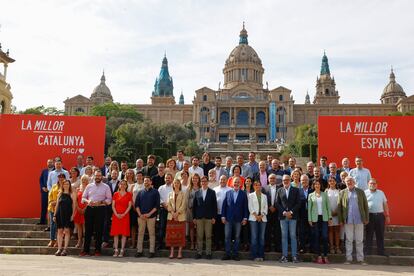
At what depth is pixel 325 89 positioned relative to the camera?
3575 inches

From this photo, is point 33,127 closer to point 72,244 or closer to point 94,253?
point 72,244

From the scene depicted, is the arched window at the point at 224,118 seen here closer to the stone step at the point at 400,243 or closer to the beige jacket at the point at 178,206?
the stone step at the point at 400,243

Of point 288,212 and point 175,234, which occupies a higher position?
point 288,212

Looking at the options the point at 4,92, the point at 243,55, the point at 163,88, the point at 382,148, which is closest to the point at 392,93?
the point at 243,55

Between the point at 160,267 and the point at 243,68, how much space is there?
85.9m

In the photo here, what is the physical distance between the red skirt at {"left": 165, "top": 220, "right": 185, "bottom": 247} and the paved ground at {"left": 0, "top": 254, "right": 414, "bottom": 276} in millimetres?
369

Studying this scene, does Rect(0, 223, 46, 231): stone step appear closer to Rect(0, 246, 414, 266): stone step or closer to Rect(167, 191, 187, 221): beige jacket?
Rect(0, 246, 414, 266): stone step

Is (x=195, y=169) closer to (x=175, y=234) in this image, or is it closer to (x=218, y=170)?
(x=218, y=170)

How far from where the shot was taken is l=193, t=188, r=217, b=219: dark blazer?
8.76 m

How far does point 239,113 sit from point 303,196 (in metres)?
74.4

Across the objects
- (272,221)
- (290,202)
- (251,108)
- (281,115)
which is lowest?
(272,221)

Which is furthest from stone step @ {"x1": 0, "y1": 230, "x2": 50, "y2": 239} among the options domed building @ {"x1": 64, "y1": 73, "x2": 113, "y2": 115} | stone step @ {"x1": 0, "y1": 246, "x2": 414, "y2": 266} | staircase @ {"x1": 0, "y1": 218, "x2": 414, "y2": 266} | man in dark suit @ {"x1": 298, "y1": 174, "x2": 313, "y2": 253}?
domed building @ {"x1": 64, "y1": 73, "x2": 113, "y2": 115}

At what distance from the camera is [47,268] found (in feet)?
24.5

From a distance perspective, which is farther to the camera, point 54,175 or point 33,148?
point 33,148
